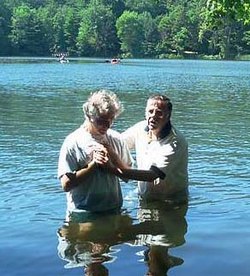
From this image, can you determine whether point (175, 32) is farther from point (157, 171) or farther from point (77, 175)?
point (77, 175)

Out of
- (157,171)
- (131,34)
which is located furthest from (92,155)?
(131,34)

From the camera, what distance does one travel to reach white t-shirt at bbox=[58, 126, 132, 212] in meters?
8.29

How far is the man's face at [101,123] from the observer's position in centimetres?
811

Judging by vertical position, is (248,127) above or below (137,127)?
below

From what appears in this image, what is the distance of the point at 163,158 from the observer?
9.79 metres

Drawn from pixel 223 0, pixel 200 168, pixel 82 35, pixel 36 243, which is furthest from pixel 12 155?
Result: pixel 82 35

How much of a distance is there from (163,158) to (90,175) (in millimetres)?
1746

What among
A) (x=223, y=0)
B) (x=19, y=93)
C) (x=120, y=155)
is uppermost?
(x=223, y=0)

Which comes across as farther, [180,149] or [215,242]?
[180,149]

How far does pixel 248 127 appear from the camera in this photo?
2488 cm

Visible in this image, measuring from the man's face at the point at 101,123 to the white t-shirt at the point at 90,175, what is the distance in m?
0.14

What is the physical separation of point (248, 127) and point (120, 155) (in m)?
16.8

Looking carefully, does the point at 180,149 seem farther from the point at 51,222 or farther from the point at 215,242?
the point at 51,222

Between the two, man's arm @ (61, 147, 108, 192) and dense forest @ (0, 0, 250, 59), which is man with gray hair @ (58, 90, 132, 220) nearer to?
man's arm @ (61, 147, 108, 192)
